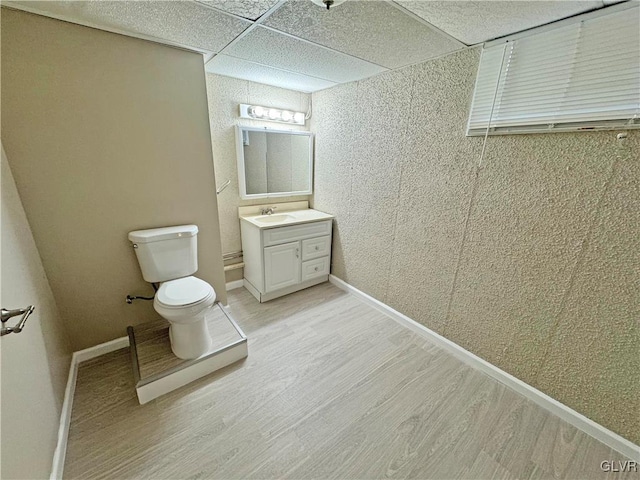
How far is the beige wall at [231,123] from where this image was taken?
7.30 ft

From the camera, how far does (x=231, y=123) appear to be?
2318 millimetres

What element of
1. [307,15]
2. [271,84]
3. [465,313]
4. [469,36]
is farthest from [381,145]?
[465,313]

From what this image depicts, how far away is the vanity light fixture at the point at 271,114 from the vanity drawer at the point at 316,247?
122 centimetres

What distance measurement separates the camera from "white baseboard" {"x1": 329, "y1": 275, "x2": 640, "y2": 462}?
128 centimetres

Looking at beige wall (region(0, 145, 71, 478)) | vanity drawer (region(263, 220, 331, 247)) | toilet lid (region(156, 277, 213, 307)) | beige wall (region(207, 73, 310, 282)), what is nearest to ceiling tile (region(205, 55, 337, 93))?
beige wall (region(207, 73, 310, 282))

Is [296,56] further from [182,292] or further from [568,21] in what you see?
[182,292]

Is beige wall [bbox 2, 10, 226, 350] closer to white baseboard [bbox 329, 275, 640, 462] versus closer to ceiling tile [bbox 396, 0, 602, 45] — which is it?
ceiling tile [bbox 396, 0, 602, 45]

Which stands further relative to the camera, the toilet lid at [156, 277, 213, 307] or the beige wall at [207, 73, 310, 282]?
the beige wall at [207, 73, 310, 282]

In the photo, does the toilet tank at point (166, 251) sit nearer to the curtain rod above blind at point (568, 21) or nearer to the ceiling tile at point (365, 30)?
the ceiling tile at point (365, 30)

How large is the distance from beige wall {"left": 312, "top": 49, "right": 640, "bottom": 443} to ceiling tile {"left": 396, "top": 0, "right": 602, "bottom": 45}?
0.80 feet

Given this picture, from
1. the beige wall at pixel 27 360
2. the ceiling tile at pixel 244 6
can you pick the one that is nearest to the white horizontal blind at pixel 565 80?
the ceiling tile at pixel 244 6

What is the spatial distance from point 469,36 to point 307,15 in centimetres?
87

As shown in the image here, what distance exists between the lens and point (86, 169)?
150cm

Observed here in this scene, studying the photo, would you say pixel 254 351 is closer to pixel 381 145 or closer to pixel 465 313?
pixel 465 313
